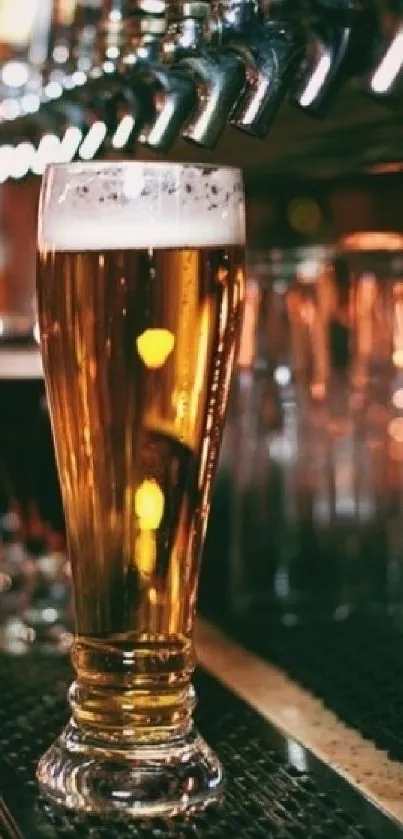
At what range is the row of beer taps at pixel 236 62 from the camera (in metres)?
1.05

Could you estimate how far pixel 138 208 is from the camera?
1.02 metres

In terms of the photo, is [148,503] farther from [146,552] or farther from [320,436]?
[320,436]

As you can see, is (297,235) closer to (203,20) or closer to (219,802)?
(203,20)

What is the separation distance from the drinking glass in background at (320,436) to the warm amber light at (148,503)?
693mm

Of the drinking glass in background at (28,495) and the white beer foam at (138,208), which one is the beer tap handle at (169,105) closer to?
the white beer foam at (138,208)

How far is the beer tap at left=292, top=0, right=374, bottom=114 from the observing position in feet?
3.43

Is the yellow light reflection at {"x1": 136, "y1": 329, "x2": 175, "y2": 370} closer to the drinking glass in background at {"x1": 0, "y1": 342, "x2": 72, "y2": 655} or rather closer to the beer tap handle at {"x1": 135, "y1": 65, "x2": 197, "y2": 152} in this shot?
the beer tap handle at {"x1": 135, "y1": 65, "x2": 197, "y2": 152}

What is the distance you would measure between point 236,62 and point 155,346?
0.23 metres

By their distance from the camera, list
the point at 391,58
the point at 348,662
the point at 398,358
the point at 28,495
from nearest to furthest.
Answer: the point at 391,58 → the point at 348,662 → the point at 398,358 → the point at 28,495

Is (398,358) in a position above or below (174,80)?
below

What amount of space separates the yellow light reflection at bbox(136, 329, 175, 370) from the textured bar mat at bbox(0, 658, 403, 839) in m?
0.28

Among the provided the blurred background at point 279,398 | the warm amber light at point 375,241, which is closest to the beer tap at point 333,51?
the blurred background at point 279,398

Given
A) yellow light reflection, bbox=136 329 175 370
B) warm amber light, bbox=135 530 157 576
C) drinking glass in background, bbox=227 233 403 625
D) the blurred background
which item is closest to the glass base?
warm amber light, bbox=135 530 157 576

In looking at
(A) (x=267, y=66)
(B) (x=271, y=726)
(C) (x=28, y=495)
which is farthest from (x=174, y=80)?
(C) (x=28, y=495)
